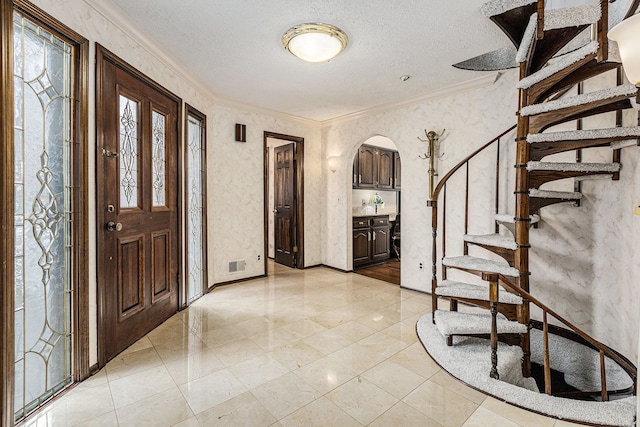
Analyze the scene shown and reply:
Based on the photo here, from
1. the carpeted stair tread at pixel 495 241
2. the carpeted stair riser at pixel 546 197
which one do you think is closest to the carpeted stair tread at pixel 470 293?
the carpeted stair tread at pixel 495 241

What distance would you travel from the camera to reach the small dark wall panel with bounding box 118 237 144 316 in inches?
96.8

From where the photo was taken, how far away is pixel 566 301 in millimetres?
2814

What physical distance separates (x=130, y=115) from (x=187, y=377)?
7.07ft

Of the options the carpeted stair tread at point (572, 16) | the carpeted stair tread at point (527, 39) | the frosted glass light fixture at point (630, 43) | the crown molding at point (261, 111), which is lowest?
the frosted glass light fixture at point (630, 43)

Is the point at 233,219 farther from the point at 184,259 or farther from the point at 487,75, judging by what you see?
the point at 487,75

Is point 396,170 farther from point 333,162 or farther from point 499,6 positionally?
point 499,6

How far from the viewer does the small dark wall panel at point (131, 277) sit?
96.8 inches

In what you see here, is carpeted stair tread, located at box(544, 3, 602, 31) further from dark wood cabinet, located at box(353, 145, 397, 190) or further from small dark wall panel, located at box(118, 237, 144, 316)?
dark wood cabinet, located at box(353, 145, 397, 190)

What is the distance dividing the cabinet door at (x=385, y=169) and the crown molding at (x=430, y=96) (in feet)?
4.87

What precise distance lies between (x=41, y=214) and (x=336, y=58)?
104 inches

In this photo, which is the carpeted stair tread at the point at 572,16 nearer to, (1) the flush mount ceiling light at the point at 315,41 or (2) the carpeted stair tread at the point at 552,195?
(2) the carpeted stair tread at the point at 552,195

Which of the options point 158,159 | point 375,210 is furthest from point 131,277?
point 375,210

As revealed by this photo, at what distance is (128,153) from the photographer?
2568 millimetres

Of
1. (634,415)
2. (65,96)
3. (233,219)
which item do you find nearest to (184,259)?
(233,219)
